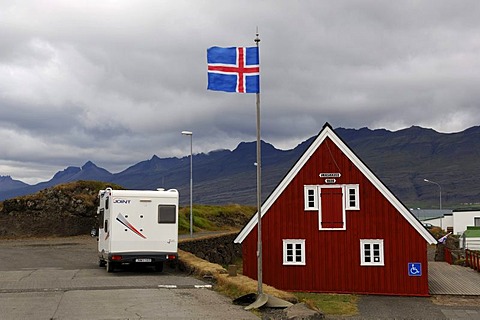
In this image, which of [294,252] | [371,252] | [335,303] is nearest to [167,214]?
[335,303]

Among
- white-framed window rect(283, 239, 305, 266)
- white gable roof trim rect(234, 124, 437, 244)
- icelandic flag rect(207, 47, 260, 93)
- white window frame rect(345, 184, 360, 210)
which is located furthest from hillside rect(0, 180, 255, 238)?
icelandic flag rect(207, 47, 260, 93)

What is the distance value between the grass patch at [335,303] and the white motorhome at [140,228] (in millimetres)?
5639

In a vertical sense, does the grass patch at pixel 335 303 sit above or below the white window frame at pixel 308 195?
below

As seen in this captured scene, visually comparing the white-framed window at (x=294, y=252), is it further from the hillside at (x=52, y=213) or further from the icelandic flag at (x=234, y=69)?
the hillside at (x=52, y=213)

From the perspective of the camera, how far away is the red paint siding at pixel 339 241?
32.8 m

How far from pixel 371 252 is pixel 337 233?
2.02m

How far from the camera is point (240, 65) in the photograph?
16641 millimetres

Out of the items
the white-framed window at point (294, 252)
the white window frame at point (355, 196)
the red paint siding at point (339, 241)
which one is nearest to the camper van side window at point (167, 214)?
the red paint siding at point (339, 241)

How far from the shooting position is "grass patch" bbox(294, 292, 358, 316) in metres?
26.1

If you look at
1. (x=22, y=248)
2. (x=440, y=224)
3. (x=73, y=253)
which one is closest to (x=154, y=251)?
(x=73, y=253)

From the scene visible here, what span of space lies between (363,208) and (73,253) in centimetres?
1762

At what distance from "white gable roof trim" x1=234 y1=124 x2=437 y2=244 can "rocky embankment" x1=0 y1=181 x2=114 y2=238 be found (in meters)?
23.9

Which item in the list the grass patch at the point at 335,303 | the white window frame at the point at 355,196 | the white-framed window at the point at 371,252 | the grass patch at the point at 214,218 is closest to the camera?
the grass patch at the point at 335,303

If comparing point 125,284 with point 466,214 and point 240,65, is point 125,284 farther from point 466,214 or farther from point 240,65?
point 466,214
